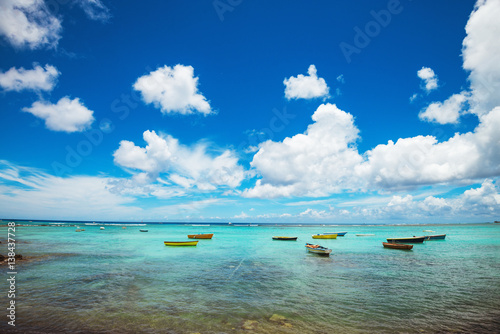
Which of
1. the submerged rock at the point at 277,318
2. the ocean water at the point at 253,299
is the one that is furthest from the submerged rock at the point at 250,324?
the submerged rock at the point at 277,318

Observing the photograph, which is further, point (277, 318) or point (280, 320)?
point (277, 318)

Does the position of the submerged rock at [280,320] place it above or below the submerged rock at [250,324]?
below

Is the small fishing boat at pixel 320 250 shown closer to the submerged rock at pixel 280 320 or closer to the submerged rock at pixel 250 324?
the submerged rock at pixel 280 320

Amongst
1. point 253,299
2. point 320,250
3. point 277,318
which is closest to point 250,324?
point 277,318

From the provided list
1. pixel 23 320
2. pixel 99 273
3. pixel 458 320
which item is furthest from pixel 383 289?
pixel 99 273

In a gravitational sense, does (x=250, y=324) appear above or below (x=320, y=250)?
below

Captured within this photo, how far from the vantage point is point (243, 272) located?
21.7 metres

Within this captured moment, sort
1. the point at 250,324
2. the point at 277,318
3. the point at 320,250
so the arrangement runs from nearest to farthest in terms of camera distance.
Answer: the point at 250,324, the point at 277,318, the point at 320,250

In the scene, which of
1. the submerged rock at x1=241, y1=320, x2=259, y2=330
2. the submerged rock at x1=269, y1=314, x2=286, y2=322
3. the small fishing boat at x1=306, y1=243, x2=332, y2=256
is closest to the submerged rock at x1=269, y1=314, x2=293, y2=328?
the submerged rock at x1=269, y1=314, x2=286, y2=322

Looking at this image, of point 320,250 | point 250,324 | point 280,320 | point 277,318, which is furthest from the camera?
point 320,250

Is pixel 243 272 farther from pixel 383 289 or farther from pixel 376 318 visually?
pixel 376 318

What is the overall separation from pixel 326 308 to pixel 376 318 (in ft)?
7.60

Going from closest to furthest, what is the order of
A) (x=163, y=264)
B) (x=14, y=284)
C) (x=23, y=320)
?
1. (x=23, y=320)
2. (x=14, y=284)
3. (x=163, y=264)

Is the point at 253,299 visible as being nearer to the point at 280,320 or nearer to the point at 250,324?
the point at 280,320
